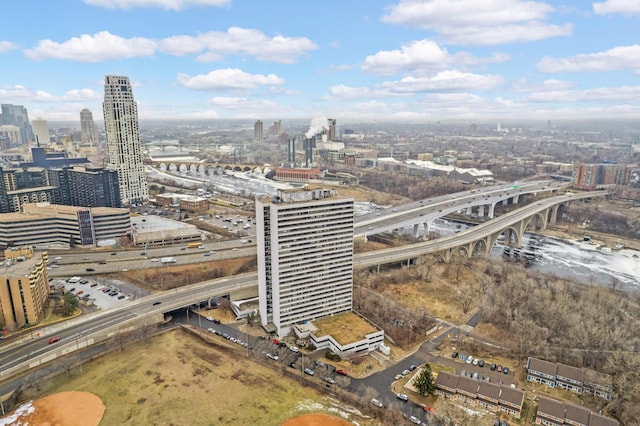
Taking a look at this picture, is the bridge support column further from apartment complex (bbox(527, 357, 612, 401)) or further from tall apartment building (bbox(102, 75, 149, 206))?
tall apartment building (bbox(102, 75, 149, 206))

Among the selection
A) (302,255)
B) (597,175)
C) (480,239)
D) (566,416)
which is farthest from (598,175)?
(302,255)

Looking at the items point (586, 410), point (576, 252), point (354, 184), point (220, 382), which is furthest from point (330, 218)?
point (354, 184)

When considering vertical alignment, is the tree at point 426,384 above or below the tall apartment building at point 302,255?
below

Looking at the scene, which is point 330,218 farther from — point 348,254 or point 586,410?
point 586,410

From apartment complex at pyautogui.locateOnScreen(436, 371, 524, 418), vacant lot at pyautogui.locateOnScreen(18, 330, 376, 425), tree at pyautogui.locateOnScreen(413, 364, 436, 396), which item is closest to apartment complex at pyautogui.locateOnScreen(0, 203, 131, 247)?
vacant lot at pyautogui.locateOnScreen(18, 330, 376, 425)

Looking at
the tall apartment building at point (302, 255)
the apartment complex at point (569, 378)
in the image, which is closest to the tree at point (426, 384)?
the apartment complex at point (569, 378)

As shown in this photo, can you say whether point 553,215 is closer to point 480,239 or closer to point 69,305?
point 480,239

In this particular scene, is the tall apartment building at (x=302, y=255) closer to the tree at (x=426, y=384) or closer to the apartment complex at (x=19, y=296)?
the tree at (x=426, y=384)
